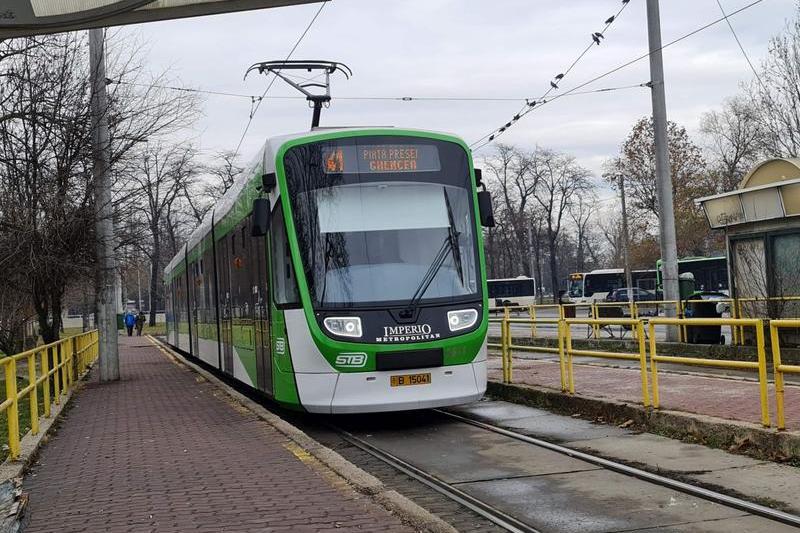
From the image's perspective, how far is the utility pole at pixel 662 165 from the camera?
67.2 ft

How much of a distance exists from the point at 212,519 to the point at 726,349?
13673 millimetres

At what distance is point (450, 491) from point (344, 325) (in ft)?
10.7

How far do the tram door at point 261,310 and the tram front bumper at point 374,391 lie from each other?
1.61 meters

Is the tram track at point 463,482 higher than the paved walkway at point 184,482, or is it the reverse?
the paved walkway at point 184,482

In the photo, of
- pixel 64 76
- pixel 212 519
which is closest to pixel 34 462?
pixel 212 519

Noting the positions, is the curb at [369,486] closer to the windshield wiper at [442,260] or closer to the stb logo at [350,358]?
the stb logo at [350,358]

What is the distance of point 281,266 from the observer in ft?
36.4

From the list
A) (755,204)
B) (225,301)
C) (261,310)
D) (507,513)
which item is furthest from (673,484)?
(755,204)

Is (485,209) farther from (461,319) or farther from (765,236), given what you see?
(765,236)

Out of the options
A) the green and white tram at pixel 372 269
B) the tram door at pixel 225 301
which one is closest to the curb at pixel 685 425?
the green and white tram at pixel 372 269

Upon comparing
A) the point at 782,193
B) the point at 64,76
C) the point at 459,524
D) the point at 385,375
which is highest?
the point at 64,76

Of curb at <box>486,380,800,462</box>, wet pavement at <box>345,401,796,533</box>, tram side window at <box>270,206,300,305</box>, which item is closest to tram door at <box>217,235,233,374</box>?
tram side window at <box>270,206,300,305</box>

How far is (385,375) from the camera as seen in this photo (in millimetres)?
10266

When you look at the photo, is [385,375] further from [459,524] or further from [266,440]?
[459,524]
